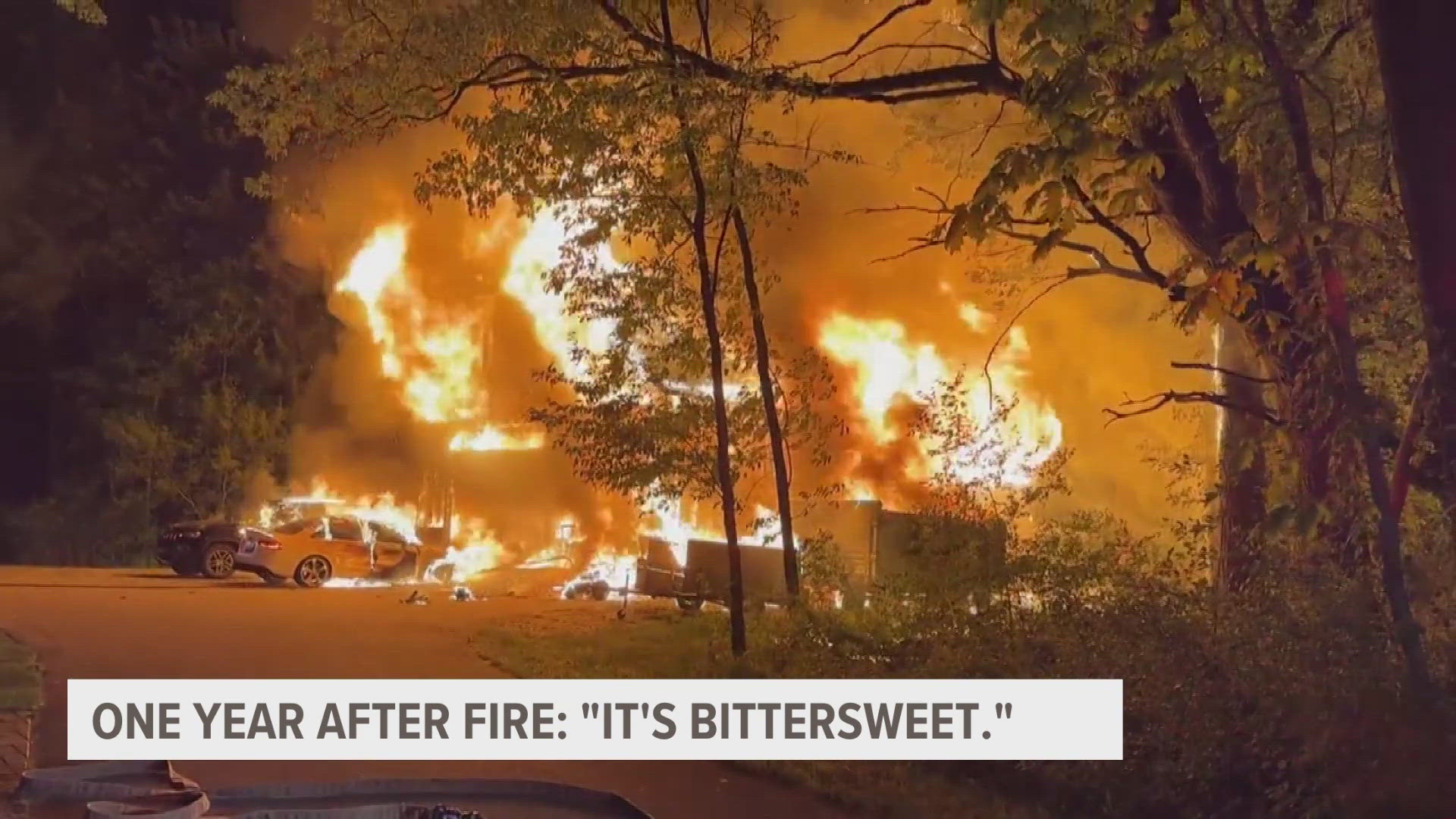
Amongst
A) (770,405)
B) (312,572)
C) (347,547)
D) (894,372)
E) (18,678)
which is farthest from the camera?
(894,372)

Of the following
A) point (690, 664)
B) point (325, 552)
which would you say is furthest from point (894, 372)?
point (690, 664)

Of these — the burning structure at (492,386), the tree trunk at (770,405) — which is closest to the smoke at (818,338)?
the burning structure at (492,386)

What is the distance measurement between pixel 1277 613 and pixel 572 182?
712cm

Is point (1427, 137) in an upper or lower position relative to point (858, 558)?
upper

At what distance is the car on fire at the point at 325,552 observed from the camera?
20.4m

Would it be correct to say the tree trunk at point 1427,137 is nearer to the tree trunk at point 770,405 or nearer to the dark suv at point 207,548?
the tree trunk at point 770,405

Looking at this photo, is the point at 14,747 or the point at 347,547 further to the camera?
the point at 347,547

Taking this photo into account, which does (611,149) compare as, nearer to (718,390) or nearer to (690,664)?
(718,390)

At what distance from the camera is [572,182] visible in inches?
456

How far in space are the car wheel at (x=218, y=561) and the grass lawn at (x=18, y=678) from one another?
353 inches

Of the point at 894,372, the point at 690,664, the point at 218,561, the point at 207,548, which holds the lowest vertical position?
the point at 690,664

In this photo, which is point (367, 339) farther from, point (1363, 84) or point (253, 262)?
point (1363, 84)

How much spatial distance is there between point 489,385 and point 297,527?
993cm
